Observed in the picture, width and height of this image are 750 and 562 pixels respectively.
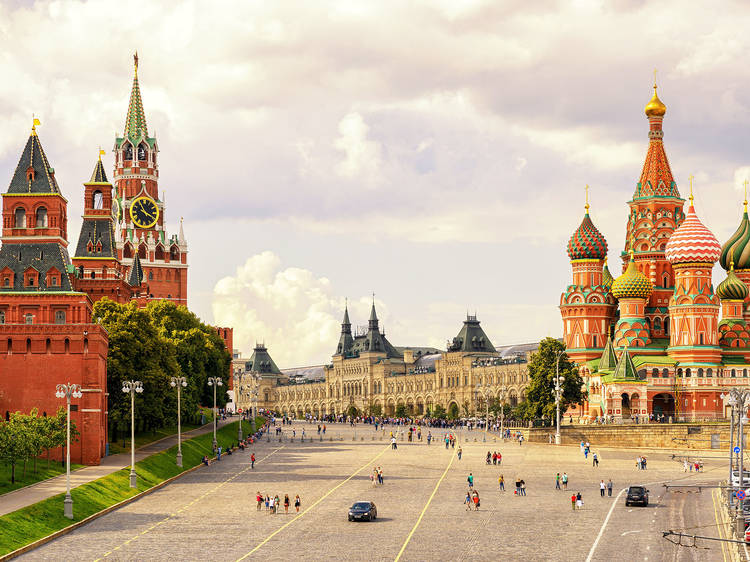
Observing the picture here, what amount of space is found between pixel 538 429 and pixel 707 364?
76.3 feet

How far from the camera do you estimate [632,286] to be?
136375mm

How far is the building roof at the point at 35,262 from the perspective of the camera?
8612cm

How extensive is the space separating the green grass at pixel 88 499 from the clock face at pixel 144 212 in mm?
72828

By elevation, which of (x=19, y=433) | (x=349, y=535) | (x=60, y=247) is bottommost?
(x=349, y=535)

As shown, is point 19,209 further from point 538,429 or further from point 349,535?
point 538,429

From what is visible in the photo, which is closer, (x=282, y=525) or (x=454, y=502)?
(x=282, y=525)

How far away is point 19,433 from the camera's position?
66000 mm

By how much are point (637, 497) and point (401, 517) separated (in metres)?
13.7

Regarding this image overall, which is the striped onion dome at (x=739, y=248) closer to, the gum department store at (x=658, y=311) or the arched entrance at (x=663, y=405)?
the gum department store at (x=658, y=311)

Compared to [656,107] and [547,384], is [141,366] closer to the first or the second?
[547,384]

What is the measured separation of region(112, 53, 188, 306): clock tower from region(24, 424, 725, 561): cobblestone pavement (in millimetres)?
73870

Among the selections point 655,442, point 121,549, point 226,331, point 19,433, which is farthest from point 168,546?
point 226,331

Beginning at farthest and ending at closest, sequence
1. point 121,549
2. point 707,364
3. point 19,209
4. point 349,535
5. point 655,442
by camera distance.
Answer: point 707,364, point 655,442, point 19,209, point 349,535, point 121,549

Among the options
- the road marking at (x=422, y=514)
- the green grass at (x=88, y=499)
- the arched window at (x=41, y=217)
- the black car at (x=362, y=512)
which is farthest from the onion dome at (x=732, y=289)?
the black car at (x=362, y=512)
